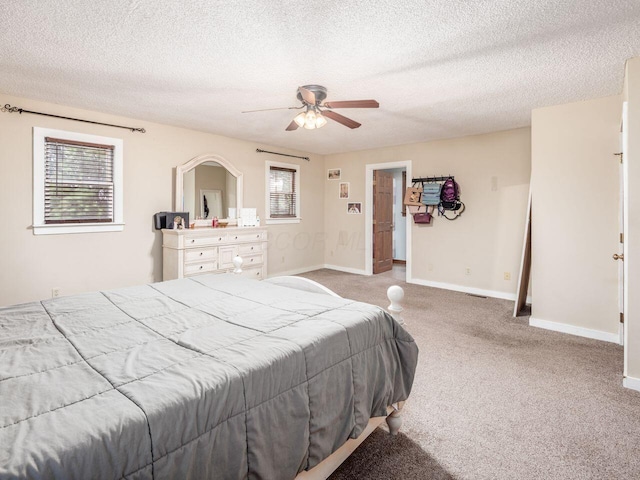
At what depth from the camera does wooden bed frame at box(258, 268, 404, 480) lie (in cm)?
148

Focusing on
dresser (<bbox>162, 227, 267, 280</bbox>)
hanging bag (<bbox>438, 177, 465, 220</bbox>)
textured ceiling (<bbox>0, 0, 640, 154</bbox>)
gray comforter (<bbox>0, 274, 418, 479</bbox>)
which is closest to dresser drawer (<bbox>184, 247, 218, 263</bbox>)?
dresser (<bbox>162, 227, 267, 280</bbox>)

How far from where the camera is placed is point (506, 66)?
2734mm

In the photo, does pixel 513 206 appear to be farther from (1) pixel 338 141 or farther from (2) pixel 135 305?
(2) pixel 135 305

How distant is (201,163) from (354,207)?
299 cm

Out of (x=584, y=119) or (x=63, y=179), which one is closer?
(x=584, y=119)

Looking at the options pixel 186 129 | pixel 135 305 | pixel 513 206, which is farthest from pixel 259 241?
pixel 513 206

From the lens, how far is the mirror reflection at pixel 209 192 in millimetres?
4863

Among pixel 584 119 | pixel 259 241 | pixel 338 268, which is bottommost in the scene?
pixel 338 268

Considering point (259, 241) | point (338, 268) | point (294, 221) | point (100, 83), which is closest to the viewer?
point (100, 83)

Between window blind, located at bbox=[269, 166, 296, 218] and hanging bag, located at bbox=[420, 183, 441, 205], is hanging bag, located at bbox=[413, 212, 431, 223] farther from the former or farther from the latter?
window blind, located at bbox=[269, 166, 296, 218]

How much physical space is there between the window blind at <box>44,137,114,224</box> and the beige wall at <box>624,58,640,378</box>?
513 cm

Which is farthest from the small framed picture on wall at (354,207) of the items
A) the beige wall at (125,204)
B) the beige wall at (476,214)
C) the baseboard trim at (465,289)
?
the beige wall at (125,204)

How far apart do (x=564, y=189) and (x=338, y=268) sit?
13.8 ft

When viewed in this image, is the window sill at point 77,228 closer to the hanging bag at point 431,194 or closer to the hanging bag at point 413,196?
the hanging bag at point 413,196
